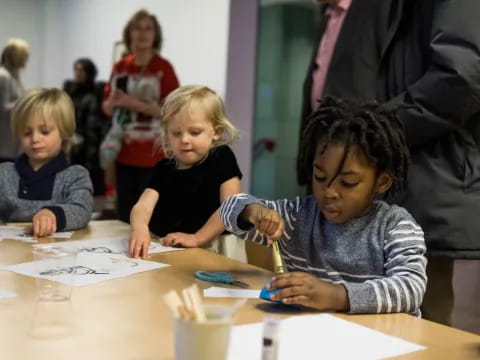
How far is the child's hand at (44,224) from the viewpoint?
6.13 ft

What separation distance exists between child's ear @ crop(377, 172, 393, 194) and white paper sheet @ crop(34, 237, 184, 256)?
563 mm

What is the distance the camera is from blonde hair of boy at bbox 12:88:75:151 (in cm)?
221

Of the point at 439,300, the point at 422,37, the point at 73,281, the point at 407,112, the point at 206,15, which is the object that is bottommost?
the point at 439,300

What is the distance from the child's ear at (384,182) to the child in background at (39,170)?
1042mm

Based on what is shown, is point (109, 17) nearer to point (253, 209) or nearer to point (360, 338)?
point (253, 209)

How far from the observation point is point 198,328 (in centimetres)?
79

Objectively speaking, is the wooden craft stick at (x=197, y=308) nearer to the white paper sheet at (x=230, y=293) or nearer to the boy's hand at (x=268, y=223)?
the white paper sheet at (x=230, y=293)

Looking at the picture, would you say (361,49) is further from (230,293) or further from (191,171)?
(230,293)

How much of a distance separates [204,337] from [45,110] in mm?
1611

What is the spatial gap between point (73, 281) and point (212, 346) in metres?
0.60

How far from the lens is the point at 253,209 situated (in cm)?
148

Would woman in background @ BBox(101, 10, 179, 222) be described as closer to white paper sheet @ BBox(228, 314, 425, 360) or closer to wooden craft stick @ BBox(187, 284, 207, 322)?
white paper sheet @ BBox(228, 314, 425, 360)

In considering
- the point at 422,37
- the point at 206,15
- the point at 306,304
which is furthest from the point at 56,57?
the point at 306,304

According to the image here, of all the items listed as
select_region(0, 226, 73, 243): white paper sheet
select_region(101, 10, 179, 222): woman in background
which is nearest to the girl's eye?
select_region(0, 226, 73, 243): white paper sheet
